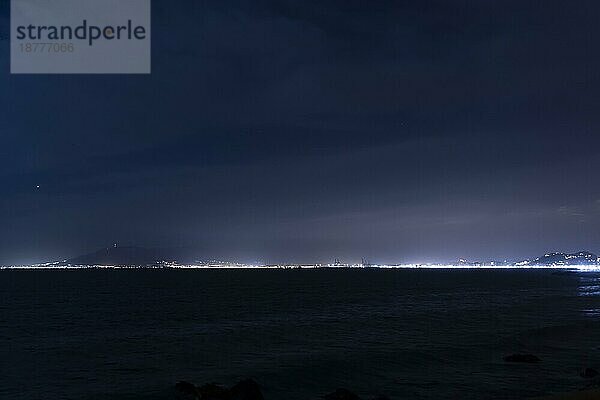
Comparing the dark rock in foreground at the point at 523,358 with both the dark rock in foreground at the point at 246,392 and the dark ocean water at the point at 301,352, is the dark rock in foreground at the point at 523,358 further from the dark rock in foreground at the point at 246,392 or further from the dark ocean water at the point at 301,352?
the dark rock in foreground at the point at 246,392

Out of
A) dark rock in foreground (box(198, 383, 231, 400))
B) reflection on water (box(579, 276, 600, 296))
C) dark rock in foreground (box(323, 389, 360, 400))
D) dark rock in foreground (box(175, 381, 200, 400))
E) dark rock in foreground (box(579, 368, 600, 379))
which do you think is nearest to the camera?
dark rock in foreground (box(323, 389, 360, 400))

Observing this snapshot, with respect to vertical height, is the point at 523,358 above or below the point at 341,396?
below

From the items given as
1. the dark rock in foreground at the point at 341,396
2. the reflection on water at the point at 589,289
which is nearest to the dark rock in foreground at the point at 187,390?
the dark rock in foreground at the point at 341,396

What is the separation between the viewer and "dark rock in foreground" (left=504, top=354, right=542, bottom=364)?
103 feet

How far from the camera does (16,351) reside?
38.0m

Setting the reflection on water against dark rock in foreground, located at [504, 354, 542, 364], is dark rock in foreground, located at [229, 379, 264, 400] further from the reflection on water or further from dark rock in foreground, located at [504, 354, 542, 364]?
the reflection on water

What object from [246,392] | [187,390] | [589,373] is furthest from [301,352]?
[589,373]

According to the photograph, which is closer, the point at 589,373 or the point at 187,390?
the point at 187,390

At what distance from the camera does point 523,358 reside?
31.6 meters

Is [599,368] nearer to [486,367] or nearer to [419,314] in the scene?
[486,367]

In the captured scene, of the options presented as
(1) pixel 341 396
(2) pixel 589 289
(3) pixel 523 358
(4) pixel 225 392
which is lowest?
(2) pixel 589 289

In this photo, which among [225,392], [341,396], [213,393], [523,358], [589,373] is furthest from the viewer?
[523,358]

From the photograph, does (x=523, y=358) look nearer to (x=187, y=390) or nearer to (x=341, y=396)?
(x=341, y=396)

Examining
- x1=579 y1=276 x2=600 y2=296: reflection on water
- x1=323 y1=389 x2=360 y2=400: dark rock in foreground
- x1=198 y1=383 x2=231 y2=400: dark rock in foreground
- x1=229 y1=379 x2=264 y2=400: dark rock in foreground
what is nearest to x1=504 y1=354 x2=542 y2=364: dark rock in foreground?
x1=323 y1=389 x2=360 y2=400: dark rock in foreground
